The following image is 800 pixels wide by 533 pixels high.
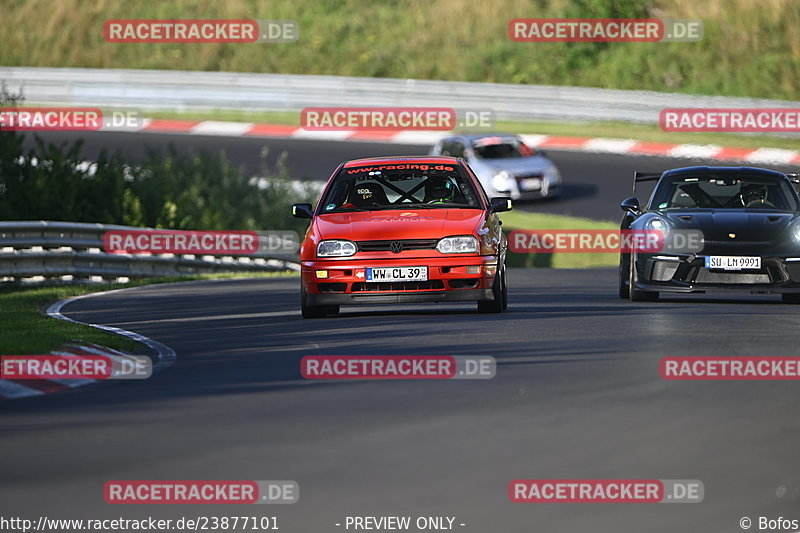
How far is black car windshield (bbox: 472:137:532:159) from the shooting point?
106 ft

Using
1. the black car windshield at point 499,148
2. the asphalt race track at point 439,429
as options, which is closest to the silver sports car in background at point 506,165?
the black car windshield at point 499,148

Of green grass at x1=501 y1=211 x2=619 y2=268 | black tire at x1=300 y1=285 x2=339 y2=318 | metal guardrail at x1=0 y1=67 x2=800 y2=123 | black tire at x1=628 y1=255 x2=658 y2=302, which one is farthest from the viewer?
metal guardrail at x1=0 y1=67 x2=800 y2=123

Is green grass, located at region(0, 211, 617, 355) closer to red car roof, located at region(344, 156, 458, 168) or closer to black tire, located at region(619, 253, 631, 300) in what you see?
red car roof, located at region(344, 156, 458, 168)

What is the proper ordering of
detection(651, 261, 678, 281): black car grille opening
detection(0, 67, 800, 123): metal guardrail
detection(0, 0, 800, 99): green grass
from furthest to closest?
detection(0, 0, 800, 99): green grass → detection(0, 67, 800, 123): metal guardrail → detection(651, 261, 678, 281): black car grille opening

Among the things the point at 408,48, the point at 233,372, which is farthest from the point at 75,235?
the point at 408,48

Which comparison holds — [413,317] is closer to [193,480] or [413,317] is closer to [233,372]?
[233,372]

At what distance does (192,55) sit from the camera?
49250 millimetres

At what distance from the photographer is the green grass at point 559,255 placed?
98.3 feet

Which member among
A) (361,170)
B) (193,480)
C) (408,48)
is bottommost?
(193,480)

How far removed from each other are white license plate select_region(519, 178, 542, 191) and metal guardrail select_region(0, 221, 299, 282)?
24.9ft

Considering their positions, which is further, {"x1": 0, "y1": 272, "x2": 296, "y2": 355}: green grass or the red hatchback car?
the red hatchback car

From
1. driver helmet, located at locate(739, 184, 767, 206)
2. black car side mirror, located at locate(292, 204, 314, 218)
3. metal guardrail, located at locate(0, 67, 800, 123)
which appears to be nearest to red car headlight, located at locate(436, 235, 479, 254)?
black car side mirror, located at locate(292, 204, 314, 218)

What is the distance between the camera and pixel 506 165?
103ft

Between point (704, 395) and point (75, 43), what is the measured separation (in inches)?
1722
